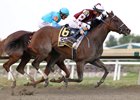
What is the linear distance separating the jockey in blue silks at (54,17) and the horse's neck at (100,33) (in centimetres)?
85

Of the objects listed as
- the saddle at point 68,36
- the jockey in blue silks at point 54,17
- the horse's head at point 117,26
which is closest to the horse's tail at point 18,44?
the jockey in blue silks at point 54,17

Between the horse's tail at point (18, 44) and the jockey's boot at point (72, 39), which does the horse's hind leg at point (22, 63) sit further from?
the jockey's boot at point (72, 39)

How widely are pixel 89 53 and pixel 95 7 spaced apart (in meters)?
1.05

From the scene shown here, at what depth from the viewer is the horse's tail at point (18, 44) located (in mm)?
11945

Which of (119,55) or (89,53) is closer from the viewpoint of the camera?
(89,53)

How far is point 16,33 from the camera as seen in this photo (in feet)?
40.0

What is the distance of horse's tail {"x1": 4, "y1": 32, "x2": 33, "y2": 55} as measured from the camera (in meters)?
11.9

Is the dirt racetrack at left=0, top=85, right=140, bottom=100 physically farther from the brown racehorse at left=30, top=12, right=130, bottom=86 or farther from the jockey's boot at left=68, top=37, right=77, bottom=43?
the jockey's boot at left=68, top=37, right=77, bottom=43

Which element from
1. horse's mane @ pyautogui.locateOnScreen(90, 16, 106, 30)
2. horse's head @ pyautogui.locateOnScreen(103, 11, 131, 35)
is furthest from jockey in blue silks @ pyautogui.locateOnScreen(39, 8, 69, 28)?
horse's head @ pyautogui.locateOnScreen(103, 11, 131, 35)

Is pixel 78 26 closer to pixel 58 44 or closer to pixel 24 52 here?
pixel 58 44

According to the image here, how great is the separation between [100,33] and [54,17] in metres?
1.18

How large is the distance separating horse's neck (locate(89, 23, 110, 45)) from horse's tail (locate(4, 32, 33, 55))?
57.1 inches

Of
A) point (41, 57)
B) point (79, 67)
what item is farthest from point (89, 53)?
point (41, 57)

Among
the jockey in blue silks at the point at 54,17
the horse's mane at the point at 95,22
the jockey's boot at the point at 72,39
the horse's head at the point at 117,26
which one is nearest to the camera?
the jockey's boot at the point at 72,39
